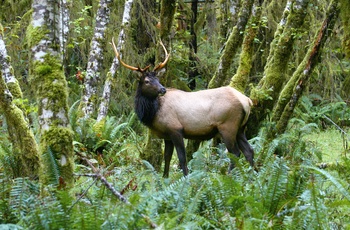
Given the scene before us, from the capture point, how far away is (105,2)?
13.8m

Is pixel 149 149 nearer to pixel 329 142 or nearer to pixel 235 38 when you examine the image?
pixel 235 38

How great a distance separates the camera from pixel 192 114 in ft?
34.3

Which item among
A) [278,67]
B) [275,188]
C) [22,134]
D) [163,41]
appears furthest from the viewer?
[278,67]

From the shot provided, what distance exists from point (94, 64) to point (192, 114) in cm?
496

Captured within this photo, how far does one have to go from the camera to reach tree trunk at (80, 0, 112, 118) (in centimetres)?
1423

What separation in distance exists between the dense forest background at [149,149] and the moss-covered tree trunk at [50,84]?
11 mm

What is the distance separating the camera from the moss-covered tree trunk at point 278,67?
1051 cm

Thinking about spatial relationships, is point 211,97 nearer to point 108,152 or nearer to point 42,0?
point 108,152

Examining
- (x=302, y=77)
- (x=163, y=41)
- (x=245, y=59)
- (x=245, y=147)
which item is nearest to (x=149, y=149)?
(x=245, y=147)

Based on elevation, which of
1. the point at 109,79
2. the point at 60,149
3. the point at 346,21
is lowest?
the point at 109,79

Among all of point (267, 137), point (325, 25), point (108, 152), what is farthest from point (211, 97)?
point (108, 152)

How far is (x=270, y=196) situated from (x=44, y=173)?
2.31m

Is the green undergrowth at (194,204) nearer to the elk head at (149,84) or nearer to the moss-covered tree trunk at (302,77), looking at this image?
the elk head at (149,84)

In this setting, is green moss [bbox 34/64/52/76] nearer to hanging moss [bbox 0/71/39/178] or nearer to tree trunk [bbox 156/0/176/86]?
hanging moss [bbox 0/71/39/178]
